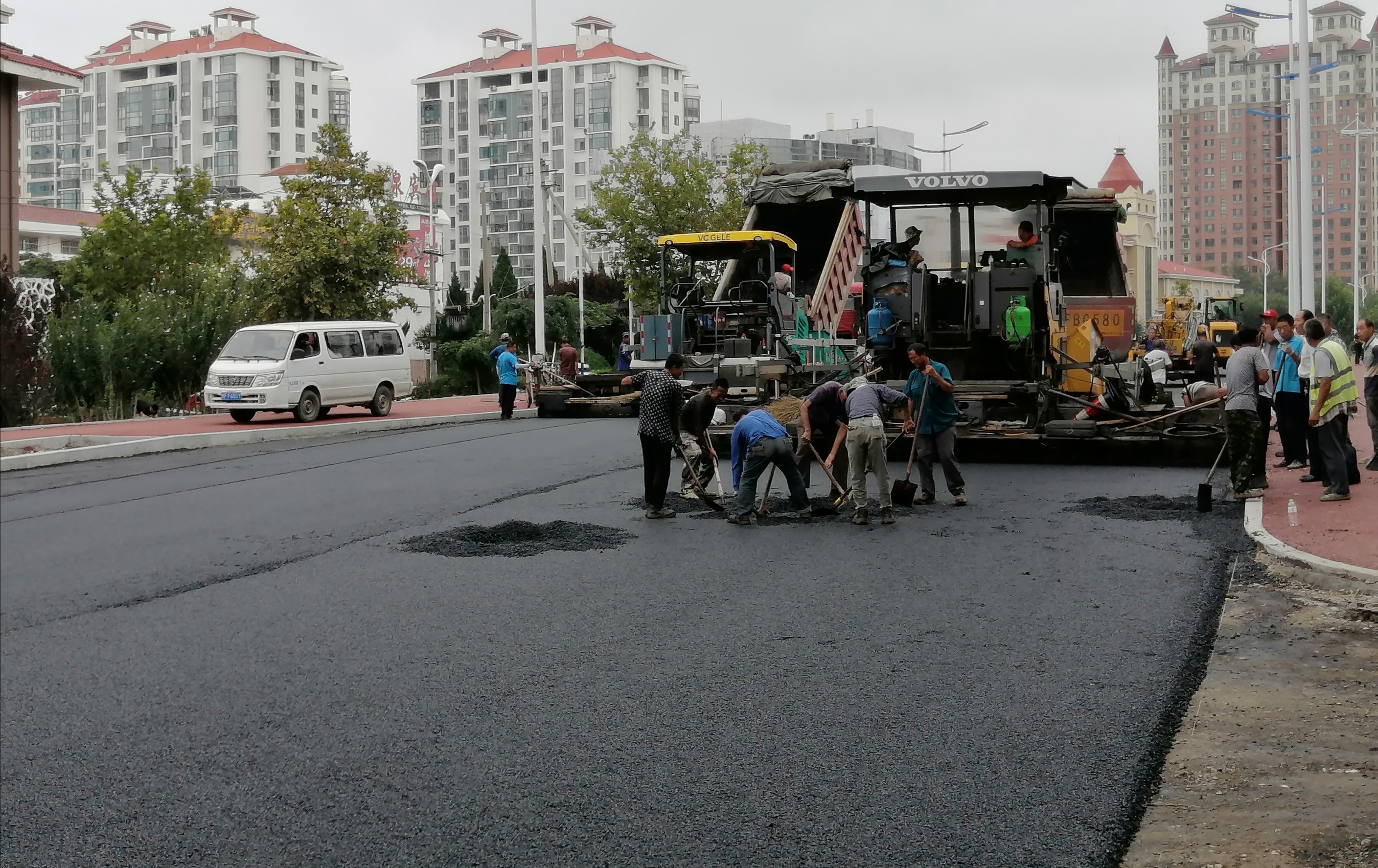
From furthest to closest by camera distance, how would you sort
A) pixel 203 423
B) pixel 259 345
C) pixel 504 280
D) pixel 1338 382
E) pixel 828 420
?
pixel 504 280 < pixel 203 423 < pixel 259 345 < pixel 828 420 < pixel 1338 382

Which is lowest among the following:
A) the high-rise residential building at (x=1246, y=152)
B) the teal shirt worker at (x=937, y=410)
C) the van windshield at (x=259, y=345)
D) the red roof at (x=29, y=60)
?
the teal shirt worker at (x=937, y=410)

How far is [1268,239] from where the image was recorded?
5428 inches

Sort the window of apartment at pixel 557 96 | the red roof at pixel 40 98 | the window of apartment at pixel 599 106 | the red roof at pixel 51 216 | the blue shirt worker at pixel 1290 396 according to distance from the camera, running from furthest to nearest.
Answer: the red roof at pixel 40 98 → the window of apartment at pixel 557 96 → the window of apartment at pixel 599 106 → the red roof at pixel 51 216 → the blue shirt worker at pixel 1290 396

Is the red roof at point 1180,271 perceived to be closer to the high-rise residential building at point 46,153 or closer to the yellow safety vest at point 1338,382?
the high-rise residential building at point 46,153

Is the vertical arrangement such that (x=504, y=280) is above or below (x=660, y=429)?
above

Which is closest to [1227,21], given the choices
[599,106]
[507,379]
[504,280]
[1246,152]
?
[1246,152]

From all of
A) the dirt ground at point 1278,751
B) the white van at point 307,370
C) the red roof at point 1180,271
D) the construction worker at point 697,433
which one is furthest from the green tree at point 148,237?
the red roof at point 1180,271

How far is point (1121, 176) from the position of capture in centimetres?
12000

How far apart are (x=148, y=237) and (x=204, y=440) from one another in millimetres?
22953

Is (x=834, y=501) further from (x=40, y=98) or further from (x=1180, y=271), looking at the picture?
(x=40, y=98)

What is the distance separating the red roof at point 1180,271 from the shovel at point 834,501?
371 feet

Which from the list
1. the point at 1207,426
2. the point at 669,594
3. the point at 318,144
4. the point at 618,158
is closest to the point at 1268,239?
the point at 618,158

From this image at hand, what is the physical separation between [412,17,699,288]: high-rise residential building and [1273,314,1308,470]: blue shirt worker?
108 m

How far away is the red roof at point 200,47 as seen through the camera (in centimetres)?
12494
